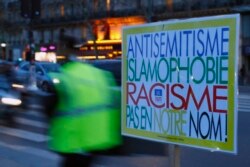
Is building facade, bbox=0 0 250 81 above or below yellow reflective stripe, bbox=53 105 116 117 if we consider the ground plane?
above

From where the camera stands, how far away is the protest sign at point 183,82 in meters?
4.17

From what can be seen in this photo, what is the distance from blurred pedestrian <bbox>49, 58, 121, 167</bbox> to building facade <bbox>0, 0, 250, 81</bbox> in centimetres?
3538

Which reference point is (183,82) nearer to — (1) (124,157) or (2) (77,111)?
(2) (77,111)

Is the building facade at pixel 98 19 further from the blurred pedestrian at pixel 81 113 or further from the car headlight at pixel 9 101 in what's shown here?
the blurred pedestrian at pixel 81 113

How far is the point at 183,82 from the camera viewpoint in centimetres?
445

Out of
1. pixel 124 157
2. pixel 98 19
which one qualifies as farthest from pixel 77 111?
pixel 98 19

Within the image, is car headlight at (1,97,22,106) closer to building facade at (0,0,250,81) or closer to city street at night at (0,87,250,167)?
city street at night at (0,87,250,167)

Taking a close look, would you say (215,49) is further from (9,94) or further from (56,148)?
(9,94)

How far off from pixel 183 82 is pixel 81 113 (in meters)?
0.84

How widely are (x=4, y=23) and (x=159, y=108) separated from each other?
216ft

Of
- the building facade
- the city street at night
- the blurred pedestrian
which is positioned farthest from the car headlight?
the building facade

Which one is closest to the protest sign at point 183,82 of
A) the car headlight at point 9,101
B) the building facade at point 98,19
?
the car headlight at point 9,101

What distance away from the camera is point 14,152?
9.62 meters

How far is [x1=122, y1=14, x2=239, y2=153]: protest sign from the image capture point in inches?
164
